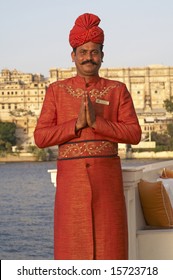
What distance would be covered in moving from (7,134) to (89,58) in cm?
6190

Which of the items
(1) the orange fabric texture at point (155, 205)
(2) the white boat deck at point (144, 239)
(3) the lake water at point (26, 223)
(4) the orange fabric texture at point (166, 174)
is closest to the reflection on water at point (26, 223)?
(3) the lake water at point (26, 223)

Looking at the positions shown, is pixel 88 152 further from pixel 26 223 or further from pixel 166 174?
pixel 26 223

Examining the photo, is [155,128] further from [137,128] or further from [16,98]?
[137,128]

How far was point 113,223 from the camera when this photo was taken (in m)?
2.16

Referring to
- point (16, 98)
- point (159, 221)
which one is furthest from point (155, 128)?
point (159, 221)

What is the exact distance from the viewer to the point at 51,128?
86.3 inches

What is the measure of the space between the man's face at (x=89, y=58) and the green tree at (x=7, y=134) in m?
59.9

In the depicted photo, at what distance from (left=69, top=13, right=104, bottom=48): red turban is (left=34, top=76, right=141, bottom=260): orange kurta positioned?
0.14m

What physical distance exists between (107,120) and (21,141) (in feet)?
213

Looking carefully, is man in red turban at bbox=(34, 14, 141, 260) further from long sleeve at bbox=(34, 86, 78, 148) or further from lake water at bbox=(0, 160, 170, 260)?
lake water at bbox=(0, 160, 170, 260)

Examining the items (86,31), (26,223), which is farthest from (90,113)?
(26,223)

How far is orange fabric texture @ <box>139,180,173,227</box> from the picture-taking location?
10.7ft

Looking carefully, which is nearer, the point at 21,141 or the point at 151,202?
the point at 151,202
